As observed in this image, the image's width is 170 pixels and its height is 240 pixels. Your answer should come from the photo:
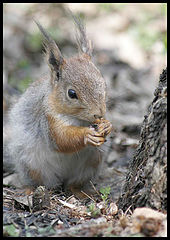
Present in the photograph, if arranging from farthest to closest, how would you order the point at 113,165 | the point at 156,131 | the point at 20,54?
1. the point at 20,54
2. the point at 113,165
3. the point at 156,131

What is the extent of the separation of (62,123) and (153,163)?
1501mm

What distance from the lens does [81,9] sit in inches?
395

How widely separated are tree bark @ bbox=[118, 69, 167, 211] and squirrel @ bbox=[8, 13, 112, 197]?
721 mm

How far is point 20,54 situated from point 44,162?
4.59 metres

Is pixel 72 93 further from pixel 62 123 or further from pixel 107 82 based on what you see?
pixel 107 82

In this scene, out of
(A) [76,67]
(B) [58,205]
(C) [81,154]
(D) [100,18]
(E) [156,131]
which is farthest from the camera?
(D) [100,18]

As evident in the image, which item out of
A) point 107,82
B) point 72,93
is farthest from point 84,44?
point 107,82

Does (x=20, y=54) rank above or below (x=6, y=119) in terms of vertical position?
above

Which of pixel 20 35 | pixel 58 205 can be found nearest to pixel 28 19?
pixel 20 35

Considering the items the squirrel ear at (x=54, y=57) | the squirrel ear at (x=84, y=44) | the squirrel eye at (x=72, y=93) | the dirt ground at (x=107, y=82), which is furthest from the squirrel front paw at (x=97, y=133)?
the squirrel ear at (x=84, y=44)

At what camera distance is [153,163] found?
3.12m

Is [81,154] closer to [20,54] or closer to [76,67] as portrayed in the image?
[76,67]

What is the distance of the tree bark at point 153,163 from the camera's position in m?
3.04

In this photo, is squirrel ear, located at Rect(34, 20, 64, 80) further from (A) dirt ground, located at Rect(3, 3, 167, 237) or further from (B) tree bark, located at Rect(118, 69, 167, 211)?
(B) tree bark, located at Rect(118, 69, 167, 211)
